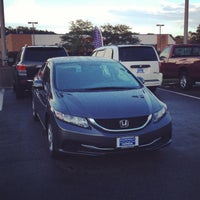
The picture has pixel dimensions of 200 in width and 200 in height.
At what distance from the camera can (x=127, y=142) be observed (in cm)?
442

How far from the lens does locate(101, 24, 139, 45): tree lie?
73500 millimetres

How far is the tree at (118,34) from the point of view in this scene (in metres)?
73.5

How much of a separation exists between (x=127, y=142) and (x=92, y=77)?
5.88 feet

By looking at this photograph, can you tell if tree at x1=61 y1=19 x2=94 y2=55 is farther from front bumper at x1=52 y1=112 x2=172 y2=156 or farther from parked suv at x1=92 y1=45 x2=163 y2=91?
front bumper at x1=52 y1=112 x2=172 y2=156

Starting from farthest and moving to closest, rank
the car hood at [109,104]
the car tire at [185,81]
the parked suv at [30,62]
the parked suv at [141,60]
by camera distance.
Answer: the car tire at [185,81]
the parked suv at [141,60]
the parked suv at [30,62]
the car hood at [109,104]

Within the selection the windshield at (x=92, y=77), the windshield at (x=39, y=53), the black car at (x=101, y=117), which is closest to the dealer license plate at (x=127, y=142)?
the black car at (x=101, y=117)

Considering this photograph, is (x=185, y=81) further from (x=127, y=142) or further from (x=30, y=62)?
(x=127, y=142)

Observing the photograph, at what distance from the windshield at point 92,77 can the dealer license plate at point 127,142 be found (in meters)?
1.33

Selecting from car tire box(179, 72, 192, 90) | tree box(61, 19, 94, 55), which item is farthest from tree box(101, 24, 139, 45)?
car tire box(179, 72, 192, 90)

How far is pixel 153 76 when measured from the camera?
1141cm

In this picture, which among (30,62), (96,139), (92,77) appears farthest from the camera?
(30,62)

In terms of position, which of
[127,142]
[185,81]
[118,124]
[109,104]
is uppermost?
[109,104]

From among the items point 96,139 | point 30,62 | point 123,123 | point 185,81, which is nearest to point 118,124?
point 123,123

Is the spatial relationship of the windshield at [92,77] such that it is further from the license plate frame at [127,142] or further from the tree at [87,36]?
the tree at [87,36]
